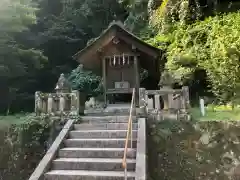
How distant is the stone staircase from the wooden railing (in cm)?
76

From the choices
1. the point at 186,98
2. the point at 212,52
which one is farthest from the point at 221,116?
the point at 212,52

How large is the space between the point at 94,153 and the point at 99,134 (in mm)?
852

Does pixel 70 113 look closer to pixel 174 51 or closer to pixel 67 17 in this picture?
pixel 174 51

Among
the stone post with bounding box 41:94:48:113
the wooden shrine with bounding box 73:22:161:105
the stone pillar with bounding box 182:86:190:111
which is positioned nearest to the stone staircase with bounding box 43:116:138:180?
the stone post with bounding box 41:94:48:113

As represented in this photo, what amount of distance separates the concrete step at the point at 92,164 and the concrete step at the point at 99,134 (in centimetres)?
100

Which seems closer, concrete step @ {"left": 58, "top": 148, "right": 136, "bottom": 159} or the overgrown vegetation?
concrete step @ {"left": 58, "top": 148, "right": 136, "bottom": 159}

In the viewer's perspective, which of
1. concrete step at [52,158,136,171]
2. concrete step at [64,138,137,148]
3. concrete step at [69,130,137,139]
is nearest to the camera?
concrete step at [52,158,136,171]

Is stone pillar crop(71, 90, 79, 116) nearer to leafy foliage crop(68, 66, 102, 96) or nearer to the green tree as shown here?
the green tree

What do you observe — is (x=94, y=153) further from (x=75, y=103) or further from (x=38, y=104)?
(x=38, y=104)

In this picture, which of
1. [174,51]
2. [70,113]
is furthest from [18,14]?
[174,51]

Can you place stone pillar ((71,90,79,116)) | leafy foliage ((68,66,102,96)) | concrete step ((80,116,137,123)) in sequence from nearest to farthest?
1. concrete step ((80,116,137,123))
2. stone pillar ((71,90,79,116))
3. leafy foliage ((68,66,102,96))

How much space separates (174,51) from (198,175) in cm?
670

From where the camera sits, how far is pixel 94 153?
6648 mm

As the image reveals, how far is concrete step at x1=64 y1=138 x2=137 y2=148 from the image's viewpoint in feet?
22.6
